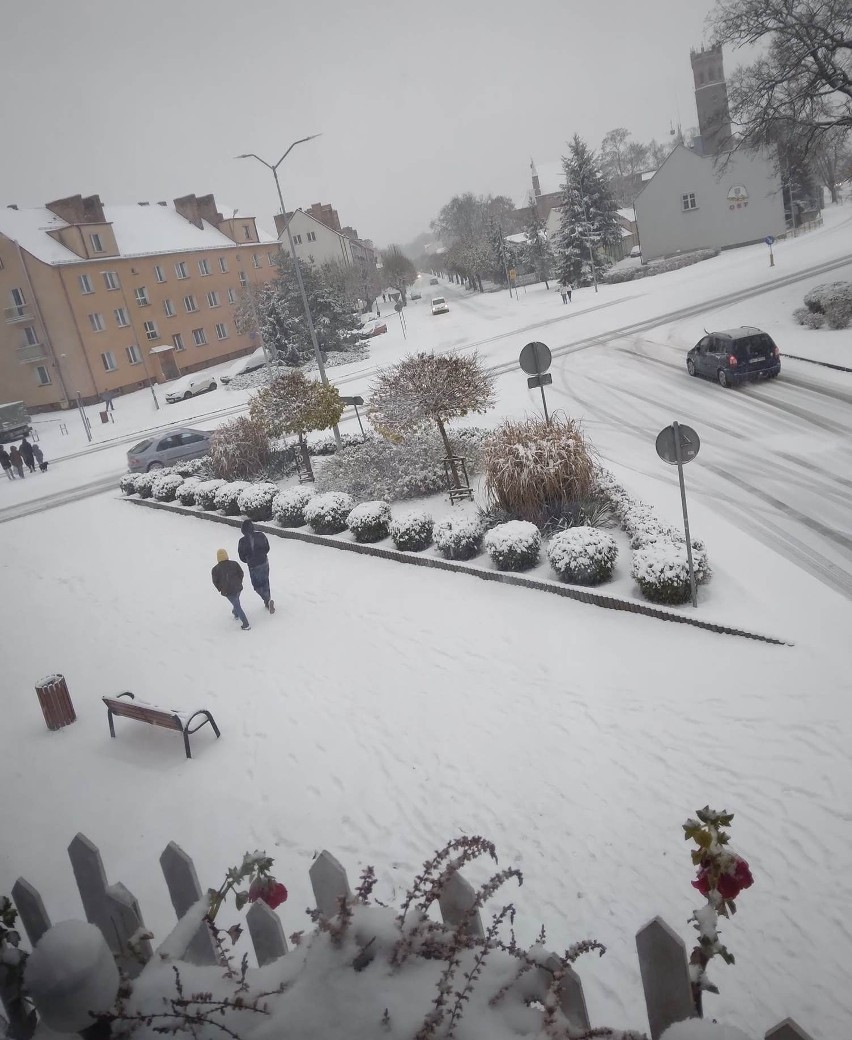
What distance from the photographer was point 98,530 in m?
18.0

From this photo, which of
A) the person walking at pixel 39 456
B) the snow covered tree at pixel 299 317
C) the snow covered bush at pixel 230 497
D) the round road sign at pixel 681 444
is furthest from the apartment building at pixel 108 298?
the round road sign at pixel 681 444

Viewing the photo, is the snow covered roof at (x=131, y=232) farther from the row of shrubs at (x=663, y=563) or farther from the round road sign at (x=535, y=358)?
the row of shrubs at (x=663, y=563)

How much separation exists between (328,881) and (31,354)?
152 ft

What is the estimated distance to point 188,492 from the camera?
1803cm

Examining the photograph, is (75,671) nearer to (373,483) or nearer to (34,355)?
(373,483)

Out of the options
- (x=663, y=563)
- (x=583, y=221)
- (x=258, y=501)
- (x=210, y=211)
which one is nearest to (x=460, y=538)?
(x=663, y=563)

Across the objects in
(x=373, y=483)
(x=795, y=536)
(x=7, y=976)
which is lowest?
(x=795, y=536)

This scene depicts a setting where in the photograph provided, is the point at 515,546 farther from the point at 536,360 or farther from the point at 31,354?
the point at 31,354

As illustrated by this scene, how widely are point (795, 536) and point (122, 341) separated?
4402 centimetres

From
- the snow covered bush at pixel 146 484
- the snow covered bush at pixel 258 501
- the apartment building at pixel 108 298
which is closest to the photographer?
the snow covered bush at pixel 258 501

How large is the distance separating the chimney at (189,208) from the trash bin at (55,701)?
2092 inches

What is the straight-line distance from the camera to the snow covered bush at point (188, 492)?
17938 millimetres

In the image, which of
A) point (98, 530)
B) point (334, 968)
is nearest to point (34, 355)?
point (98, 530)

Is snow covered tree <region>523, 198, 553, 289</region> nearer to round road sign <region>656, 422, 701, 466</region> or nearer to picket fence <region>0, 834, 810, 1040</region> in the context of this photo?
round road sign <region>656, 422, 701, 466</region>
